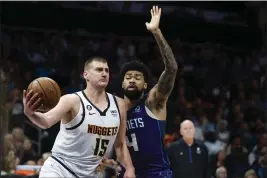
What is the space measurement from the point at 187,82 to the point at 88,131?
972 centimetres

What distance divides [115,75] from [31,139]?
3.04 m

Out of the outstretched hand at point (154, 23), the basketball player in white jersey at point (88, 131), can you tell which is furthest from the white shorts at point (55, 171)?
the outstretched hand at point (154, 23)

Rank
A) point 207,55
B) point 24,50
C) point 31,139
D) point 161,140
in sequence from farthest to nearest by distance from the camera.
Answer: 1. point 207,55
2. point 24,50
3. point 31,139
4. point 161,140

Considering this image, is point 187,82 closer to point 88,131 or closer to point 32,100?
point 88,131

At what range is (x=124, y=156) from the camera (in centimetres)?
614

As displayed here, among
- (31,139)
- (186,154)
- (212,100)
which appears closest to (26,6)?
(31,139)

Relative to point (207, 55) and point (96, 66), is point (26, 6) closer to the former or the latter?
point (207, 55)

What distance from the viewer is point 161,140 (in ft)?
21.7

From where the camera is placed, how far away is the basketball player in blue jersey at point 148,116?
6488 millimetres

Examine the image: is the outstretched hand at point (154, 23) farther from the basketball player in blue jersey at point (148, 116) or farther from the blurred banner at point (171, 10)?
the blurred banner at point (171, 10)

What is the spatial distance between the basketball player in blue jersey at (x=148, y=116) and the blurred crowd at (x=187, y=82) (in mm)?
3927

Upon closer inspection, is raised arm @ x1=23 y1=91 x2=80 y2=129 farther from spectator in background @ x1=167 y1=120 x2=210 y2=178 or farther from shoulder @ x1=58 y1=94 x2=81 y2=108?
spectator in background @ x1=167 y1=120 x2=210 y2=178

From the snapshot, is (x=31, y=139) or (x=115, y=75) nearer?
(x=31, y=139)

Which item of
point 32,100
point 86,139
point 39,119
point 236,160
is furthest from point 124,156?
Result: point 236,160
